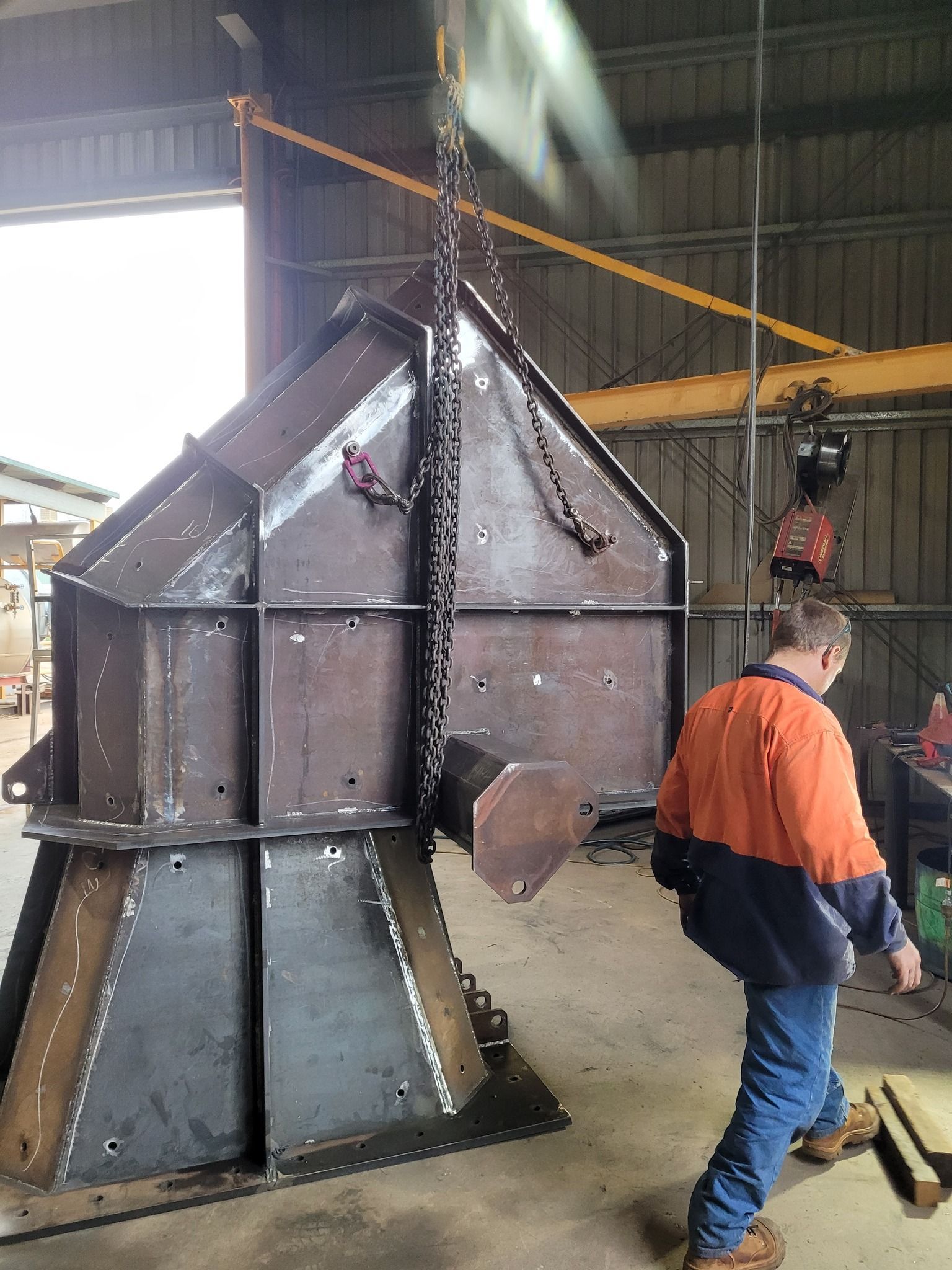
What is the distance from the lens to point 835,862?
6.18 feet

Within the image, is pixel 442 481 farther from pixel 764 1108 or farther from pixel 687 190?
pixel 687 190

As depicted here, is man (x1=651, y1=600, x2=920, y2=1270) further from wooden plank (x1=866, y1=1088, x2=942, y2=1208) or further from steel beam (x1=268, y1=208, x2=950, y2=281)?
steel beam (x1=268, y1=208, x2=950, y2=281)

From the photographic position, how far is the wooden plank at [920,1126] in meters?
2.34

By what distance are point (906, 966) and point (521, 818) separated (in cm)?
93

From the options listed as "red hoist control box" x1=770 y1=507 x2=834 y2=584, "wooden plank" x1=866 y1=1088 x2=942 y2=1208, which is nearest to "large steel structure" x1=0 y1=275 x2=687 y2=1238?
"wooden plank" x1=866 y1=1088 x2=942 y2=1208

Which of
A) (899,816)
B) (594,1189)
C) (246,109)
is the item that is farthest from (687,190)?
(594,1189)

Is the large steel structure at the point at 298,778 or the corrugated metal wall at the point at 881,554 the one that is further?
the corrugated metal wall at the point at 881,554

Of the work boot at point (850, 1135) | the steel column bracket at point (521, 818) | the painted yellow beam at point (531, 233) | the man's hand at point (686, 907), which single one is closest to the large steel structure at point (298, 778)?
the steel column bracket at point (521, 818)

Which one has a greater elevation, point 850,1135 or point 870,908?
point 870,908

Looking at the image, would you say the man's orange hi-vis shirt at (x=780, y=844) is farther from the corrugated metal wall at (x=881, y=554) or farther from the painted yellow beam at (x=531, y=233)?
the corrugated metal wall at (x=881, y=554)

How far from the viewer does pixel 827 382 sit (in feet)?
15.9

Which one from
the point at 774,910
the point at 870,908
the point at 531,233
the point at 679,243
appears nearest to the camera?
the point at 870,908

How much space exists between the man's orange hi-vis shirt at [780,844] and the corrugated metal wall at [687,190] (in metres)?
5.84

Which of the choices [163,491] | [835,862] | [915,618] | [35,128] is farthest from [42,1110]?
[35,128]
